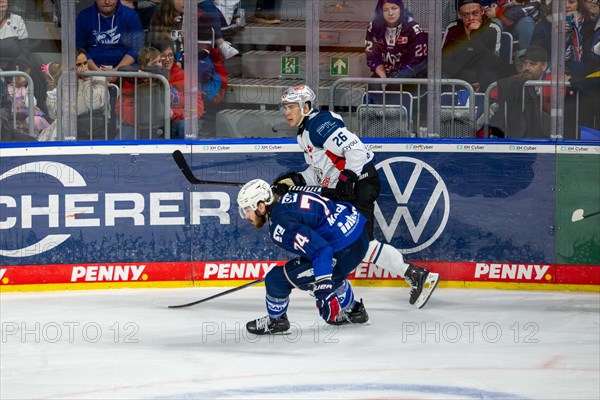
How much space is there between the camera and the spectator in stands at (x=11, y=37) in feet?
25.3

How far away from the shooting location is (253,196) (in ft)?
20.3

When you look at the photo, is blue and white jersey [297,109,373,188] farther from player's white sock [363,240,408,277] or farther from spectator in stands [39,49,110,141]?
spectator in stands [39,49,110,141]

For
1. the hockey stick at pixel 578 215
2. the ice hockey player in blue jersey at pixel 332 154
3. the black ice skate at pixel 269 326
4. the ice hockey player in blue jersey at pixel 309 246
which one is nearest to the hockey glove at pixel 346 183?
the ice hockey player in blue jersey at pixel 332 154

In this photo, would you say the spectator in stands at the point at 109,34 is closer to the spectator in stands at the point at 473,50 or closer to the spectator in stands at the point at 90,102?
the spectator in stands at the point at 90,102

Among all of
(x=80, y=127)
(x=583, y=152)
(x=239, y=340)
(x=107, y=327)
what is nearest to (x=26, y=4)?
(x=80, y=127)

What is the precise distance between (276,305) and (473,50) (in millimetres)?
2465

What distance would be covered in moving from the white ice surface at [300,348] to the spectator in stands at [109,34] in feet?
5.00

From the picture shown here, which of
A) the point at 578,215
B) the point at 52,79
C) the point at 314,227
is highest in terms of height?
the point at 52,79

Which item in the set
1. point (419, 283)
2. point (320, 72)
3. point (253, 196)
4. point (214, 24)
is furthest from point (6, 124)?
point (419, 283)

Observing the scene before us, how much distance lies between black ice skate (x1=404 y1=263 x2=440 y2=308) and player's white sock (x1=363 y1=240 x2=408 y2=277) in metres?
0.05

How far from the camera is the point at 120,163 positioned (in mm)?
7867

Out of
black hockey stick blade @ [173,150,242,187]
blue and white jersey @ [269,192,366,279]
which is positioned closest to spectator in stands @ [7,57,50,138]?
black hockey stick blade @ [173,150,242,187]

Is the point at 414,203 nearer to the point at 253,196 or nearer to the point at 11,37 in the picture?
the point at 253,196

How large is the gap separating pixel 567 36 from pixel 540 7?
266 mm
